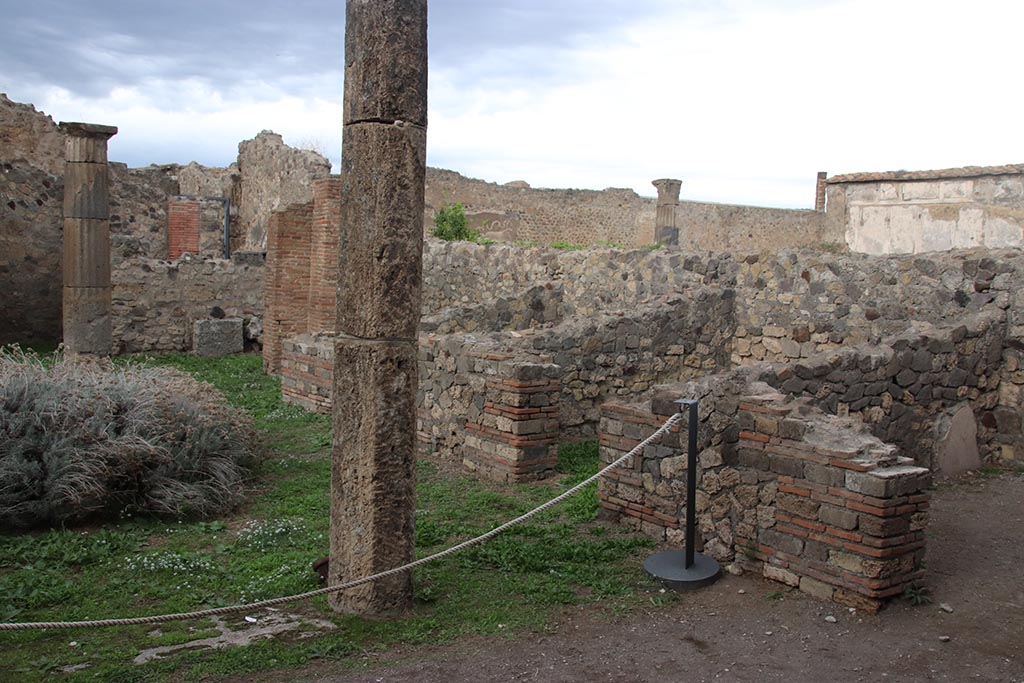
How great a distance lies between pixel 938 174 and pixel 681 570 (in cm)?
1372

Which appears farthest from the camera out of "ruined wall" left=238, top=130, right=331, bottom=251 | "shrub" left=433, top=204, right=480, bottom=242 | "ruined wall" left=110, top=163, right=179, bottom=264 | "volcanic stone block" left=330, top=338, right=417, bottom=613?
"ruined wall" left=110, top=163, right=179, bottom=264

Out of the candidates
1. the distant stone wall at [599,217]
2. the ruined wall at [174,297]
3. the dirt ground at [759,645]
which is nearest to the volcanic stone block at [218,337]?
the ruined wall at [174,297]

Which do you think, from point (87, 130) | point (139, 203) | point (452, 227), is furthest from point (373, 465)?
point (139, 203)

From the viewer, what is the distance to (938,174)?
16.2 metres

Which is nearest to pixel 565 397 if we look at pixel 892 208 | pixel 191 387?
pixel 191 387

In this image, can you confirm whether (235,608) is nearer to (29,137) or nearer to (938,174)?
(938,174)

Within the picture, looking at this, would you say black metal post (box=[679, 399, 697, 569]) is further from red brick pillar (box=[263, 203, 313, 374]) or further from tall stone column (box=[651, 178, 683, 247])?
tall stone column (box=[651, 178, 683, 247])

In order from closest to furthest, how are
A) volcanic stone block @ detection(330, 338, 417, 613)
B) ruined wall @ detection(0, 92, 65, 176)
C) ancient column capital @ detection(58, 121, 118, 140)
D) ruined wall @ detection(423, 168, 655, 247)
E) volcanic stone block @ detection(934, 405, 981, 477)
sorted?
1. volcanic stone block @ detection(330, 338, 417, 613)
2. volcanic stone block @ detection(934, 405, 981, 477)
3. ancient column capital @ detection(58, 121, 118, 140)
4. ruined wall @ detection(0, 92, 65, 176)
5. ruined wall @ detection(423, 168, 655, 247)

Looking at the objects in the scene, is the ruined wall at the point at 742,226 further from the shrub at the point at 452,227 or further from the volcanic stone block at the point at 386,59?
the volcanic stone block at the point at 386,59

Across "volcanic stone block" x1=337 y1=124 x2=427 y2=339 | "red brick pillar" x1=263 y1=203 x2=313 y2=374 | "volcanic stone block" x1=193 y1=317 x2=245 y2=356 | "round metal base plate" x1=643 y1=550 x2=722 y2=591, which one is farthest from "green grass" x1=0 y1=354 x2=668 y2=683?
"volcanic stone block" x1=193 y1=317 x2=245 y2=356

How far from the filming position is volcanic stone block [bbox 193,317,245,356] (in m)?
14.9

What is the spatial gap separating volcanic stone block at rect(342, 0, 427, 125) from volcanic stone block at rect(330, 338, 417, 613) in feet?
3.90

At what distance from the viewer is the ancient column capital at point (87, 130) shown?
1007cm

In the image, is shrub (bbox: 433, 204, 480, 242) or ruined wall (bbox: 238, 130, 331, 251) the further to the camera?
shrub (bbox: 433, 204, 480, 242)
